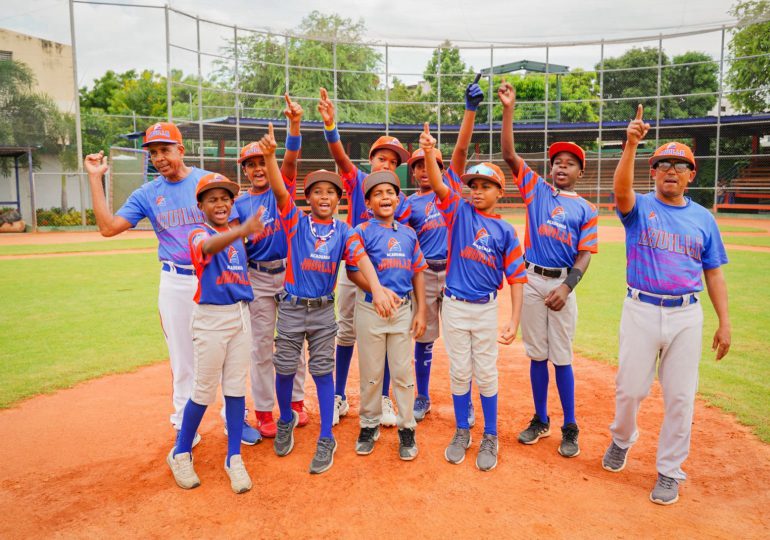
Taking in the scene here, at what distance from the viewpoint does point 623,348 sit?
3.86 meters

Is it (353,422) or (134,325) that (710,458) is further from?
(134,325)

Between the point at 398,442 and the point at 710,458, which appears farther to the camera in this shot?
the point at 398,442

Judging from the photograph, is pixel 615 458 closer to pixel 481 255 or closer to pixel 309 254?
pixel 481 255

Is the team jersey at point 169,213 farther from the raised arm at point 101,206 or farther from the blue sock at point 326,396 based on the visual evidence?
the blue sock at point 326,396

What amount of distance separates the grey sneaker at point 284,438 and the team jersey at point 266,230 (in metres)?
1.27

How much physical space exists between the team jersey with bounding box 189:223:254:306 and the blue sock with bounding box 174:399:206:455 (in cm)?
72

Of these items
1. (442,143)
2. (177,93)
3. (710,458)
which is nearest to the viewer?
(710,458)

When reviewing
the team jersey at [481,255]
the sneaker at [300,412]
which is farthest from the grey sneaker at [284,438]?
the team jersey at [481,255]

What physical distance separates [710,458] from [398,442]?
228 centimetres

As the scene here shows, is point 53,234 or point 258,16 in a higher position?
point 258,16

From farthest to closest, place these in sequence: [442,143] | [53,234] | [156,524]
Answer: [442,143] → [53,234] → [156,524]

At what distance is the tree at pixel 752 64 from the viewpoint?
2794 cm

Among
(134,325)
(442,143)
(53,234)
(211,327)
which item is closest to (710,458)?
(211,327)

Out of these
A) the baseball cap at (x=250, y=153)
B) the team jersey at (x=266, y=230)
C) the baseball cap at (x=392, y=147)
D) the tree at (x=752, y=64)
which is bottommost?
the team jersey at (x=266, y=230)
